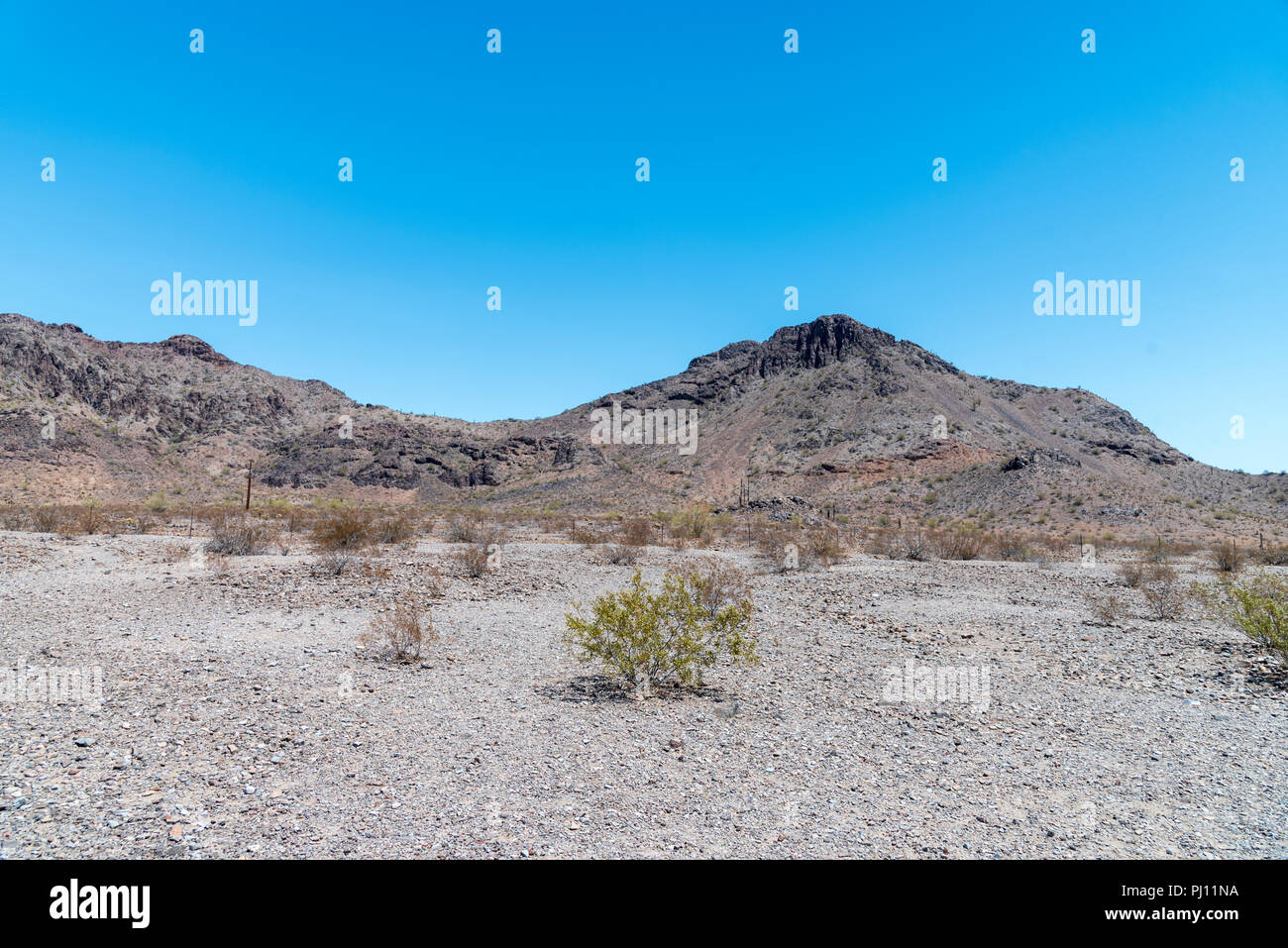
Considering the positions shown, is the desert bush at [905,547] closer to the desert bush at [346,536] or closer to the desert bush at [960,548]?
the desert bush at [960,548]

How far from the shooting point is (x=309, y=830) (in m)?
4.05

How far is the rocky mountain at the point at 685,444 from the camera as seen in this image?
51.6m

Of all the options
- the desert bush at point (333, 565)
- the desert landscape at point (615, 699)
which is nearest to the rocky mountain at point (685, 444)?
the desert landscape at point (615, 699)

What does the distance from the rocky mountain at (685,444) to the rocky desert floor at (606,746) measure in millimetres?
38675

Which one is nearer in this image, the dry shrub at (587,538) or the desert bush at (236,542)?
the desert bush at (236,542)

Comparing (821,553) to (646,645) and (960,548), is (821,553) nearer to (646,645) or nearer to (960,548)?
(960,548)

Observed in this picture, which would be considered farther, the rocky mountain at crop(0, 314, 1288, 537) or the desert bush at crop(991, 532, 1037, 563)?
the rocky mountain at crop(0, 314, 1288, 537)

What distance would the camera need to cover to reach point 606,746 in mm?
5820

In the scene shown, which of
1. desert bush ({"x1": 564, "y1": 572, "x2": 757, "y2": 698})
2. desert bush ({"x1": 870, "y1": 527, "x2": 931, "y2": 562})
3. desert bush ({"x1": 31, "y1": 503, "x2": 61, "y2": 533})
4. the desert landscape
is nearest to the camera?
the desert landscape

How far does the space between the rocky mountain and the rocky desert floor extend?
38675 millimetres

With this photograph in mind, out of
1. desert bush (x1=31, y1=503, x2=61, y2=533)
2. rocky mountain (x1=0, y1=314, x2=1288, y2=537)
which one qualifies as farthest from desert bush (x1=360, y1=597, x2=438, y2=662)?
rocky mountain (x1=0, y1=314, x2=1288, y2=537)

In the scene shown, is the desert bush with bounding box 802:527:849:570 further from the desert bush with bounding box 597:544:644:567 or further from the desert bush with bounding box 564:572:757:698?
the desert bush with bounding box 564:572:757:698

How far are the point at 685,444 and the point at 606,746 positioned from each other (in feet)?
246

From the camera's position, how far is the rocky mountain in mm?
51562
